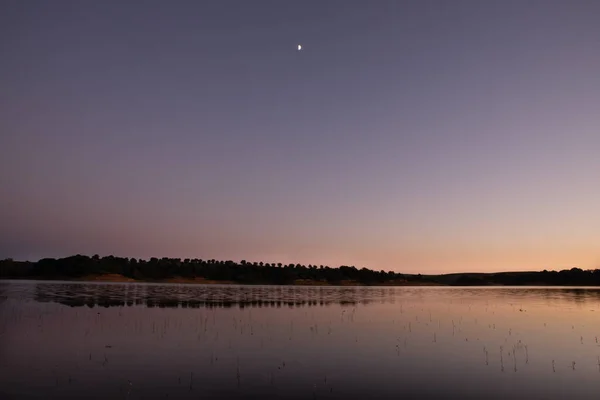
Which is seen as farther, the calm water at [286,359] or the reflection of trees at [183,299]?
the reflection of trees at [183,299]

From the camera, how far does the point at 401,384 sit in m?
22.3

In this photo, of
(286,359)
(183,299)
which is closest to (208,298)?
(183,299)

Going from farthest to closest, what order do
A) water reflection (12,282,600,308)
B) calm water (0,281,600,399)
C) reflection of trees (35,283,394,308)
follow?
water reflection (12,282,600,308)
reflection of trees (35,283,394,308)
calm water (0,281,600,399)

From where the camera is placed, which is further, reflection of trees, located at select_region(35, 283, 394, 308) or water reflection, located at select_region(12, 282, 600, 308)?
water reflection, located at select_region(12, 282, 600, 308)

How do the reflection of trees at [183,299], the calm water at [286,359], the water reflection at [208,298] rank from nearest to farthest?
1. the calm water at [286,359]
2. the reflection of trees at [183,299]
3. the water reflection at [208,298]

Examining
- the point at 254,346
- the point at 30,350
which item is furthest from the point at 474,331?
the point at 30,350

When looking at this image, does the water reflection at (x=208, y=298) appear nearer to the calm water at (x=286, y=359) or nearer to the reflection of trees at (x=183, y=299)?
the reflection of trees at (x=183, y=299)

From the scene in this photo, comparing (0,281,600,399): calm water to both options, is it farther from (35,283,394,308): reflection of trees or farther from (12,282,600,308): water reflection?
(12,282,600,308): water reflection

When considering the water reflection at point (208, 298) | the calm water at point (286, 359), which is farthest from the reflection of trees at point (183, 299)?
the calm water at point (286, 359)

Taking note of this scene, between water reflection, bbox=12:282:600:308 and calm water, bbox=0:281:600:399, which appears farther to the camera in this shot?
water reflection, bbox=12:282:600:308

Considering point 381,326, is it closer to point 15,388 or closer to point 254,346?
point 254,346

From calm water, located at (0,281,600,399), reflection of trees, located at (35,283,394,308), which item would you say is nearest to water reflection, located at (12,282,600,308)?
reflection of trees, located at (35,283,394,308)

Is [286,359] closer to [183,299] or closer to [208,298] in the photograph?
[183,299]

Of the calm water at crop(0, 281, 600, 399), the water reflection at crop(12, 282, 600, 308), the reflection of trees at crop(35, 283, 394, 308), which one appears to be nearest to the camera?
the calm water at crop(0, 281, 600, 399)
